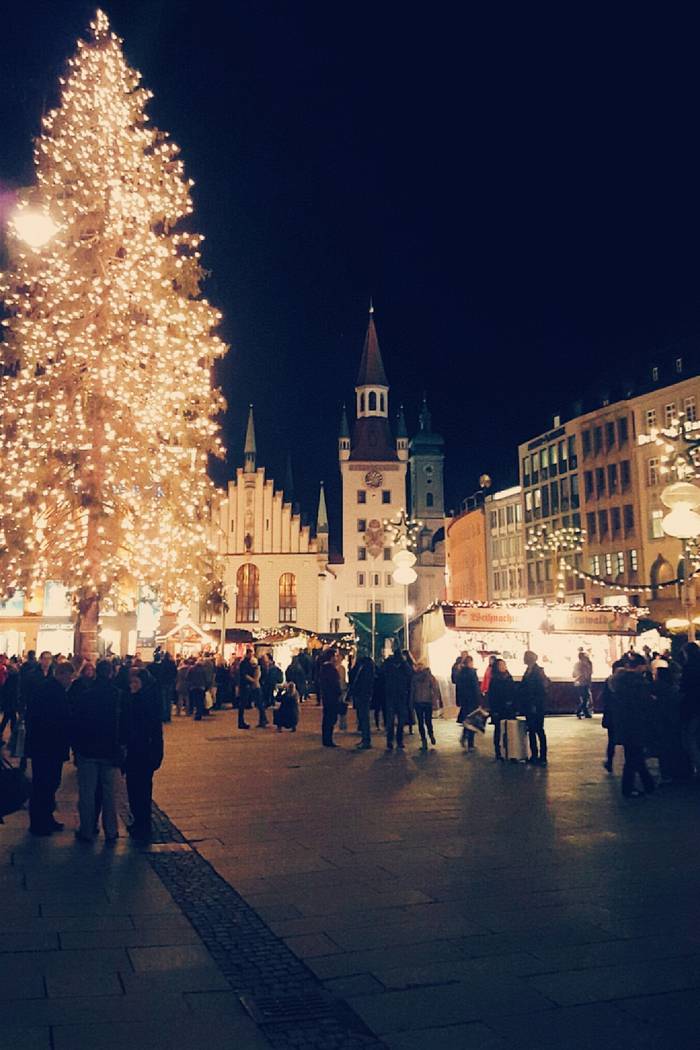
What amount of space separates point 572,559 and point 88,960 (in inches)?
2318

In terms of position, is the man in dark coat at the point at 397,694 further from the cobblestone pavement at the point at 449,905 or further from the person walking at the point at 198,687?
the person walking at the point at 198,687

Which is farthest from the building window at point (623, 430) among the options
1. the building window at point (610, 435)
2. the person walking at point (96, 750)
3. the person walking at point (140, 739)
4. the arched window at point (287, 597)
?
the person walking at point (96, 750)

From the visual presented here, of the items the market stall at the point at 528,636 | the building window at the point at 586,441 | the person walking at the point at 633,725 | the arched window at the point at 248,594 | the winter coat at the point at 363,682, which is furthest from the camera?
the arched window at the point at 248,594

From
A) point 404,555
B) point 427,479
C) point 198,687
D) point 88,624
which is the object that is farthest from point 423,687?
point 427,479

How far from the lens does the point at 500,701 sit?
49.8 ft

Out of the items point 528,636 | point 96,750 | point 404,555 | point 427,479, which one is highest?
point 427,479

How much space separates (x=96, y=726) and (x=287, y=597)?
66802 millimetres

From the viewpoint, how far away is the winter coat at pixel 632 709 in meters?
10.9

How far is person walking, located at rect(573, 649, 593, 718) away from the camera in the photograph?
2312 centimetres

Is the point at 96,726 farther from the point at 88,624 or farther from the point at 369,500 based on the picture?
the point at 369,500

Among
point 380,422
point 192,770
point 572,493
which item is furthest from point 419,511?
point 192,770

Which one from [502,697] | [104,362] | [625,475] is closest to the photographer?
[502,697]

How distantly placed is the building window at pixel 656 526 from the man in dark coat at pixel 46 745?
4611 cm

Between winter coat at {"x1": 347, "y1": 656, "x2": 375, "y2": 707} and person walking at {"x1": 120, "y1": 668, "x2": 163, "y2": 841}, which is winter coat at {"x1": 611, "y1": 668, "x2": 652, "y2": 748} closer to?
person walking at {"x1": 120, "y1": 668, "x2": 163, "y2": 841}
